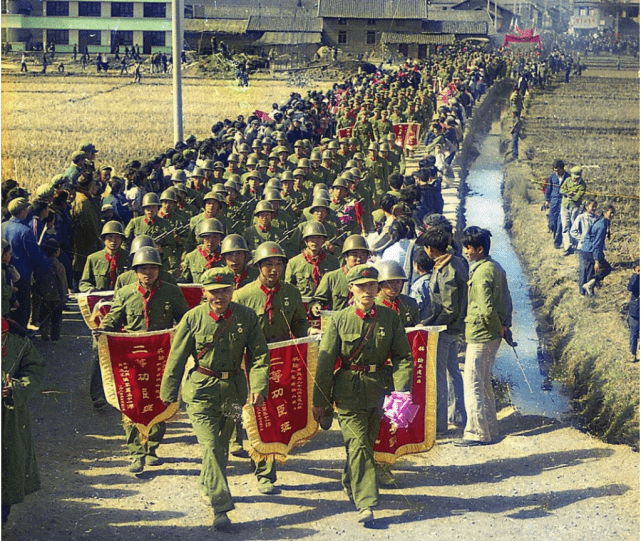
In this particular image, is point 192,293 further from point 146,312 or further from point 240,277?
point 146,312

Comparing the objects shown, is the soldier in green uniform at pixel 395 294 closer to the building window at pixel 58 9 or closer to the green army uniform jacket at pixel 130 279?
the green army uniform jacket at pixel 130 279

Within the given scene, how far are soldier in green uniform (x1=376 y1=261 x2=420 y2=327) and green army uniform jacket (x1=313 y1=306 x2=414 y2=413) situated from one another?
32 centimetres

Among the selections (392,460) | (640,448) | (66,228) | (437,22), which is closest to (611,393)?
(640,448)

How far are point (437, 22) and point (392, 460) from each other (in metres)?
74.8

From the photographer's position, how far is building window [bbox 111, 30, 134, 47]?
39.2 metres

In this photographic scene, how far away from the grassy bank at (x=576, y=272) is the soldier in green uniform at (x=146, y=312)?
4.01 m

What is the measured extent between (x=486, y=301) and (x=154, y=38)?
40.7 meters

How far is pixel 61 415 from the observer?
371 inches

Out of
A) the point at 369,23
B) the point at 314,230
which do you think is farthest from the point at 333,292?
the point at 369,23

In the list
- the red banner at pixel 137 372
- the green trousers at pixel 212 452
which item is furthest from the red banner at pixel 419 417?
the red banner at pixel 137 372

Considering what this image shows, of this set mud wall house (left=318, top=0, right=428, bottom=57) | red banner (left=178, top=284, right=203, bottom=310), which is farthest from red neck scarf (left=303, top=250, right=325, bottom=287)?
mud wall house (left=318, top=0, right=428, bottom=57)

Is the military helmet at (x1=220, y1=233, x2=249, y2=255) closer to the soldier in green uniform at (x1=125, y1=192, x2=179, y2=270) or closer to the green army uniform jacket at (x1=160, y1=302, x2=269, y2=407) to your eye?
the green army uniform jacket at (x1=160, y1=302, x2=269, y2=407)

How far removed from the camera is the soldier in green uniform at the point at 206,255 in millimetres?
9578

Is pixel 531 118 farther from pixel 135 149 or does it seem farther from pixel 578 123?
pixel 135 149
